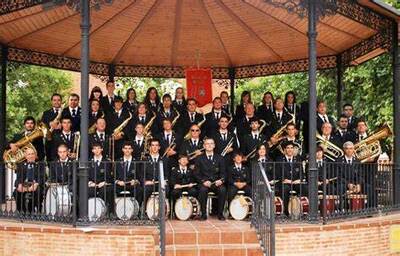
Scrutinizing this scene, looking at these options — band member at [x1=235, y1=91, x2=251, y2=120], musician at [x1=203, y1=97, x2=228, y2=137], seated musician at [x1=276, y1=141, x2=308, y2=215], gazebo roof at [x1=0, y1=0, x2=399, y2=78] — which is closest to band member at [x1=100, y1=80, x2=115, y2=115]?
gazebo roof at [x1=0, y1=0, x2=399, y2=78]

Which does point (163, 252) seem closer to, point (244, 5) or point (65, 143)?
point (65, 143)

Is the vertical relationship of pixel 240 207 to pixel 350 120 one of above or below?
below

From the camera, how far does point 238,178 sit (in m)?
11.4

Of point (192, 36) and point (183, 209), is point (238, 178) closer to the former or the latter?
point (183, 209)

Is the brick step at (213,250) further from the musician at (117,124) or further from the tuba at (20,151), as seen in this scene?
the tuba at (20,151)

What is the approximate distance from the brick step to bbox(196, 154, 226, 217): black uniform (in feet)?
5.85

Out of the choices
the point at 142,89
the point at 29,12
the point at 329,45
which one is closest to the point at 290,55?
the point at 329,45

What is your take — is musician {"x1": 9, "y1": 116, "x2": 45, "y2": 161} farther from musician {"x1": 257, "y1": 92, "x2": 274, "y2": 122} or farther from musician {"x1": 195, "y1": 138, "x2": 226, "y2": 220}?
musician {"x1": 257, "y1": 92, "x2": 274, "y2": 122}

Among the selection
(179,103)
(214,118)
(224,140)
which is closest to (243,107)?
(214,118)

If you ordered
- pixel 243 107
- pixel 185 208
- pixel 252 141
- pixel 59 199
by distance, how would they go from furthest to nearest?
pixel 243 107 < pixel 252 141 < pixel 185 208 < pixel 59 199

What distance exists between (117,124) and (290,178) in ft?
12.2

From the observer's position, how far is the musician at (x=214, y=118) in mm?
13024

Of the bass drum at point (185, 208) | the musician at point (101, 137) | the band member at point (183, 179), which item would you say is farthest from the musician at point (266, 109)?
the musician at point (101, 137)

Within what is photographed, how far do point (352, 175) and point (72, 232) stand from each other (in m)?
4.90
